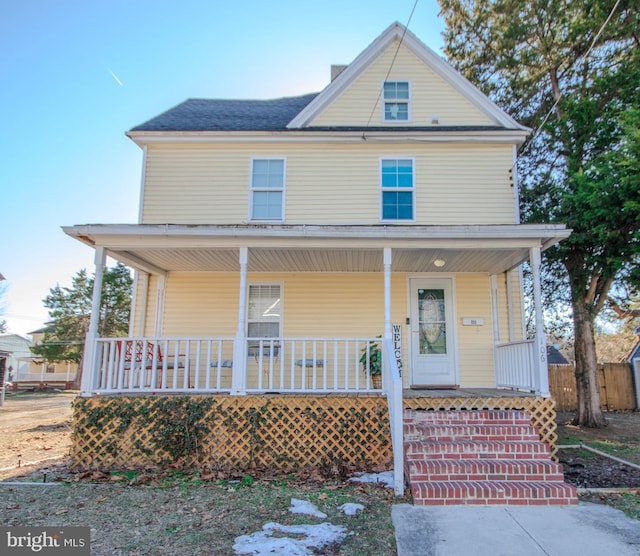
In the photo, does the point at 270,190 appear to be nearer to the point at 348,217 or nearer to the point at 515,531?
the point at 348,217

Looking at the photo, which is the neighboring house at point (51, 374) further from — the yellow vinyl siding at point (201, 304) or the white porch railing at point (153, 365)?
the white porch railing at point (153, 365)

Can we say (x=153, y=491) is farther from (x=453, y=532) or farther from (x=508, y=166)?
(x=508, y=166)

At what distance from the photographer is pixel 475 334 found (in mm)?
8812

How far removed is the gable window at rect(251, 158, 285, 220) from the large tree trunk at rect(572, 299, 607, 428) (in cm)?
800

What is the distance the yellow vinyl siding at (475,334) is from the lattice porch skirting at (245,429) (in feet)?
7.02

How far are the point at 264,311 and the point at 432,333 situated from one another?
139 inches

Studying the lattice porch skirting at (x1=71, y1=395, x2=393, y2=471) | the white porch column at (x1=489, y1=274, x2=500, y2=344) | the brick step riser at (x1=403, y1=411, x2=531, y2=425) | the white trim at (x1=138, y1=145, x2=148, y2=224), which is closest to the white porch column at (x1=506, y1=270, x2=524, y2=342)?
the white porch column at (x1=489, y1=274, x2=500, y2=344)

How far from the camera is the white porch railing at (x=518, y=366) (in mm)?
6707

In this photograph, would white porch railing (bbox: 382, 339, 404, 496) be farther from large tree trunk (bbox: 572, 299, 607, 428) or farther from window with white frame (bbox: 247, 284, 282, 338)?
large tree trunk (bbox: 572, 299, 607, 428)

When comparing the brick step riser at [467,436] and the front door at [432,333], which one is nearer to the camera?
the brick step riser at [467,436]

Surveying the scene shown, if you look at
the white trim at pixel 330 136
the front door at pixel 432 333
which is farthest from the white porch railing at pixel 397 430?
the white trim at pixel 330 136

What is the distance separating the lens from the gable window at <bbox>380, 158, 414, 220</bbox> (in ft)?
30.5

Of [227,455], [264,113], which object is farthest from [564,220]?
[227,455]

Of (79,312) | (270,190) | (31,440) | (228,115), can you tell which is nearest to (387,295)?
(270,190)
